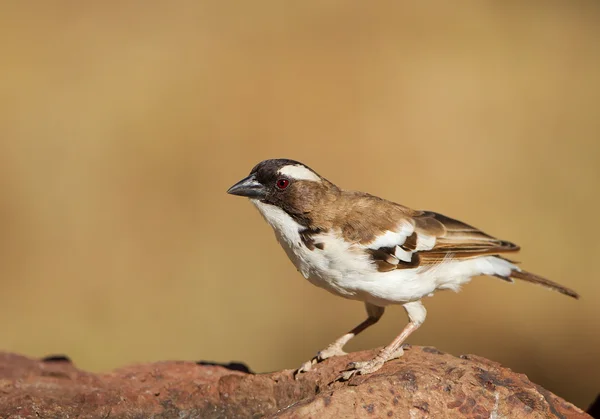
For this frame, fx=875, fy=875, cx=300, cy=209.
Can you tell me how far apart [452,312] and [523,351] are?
1217mm

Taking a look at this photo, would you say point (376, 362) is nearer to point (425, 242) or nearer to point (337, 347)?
point (337, 347)

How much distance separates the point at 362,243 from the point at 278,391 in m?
1.11

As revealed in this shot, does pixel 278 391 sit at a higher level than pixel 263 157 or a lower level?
lower

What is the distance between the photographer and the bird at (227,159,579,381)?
571 cm

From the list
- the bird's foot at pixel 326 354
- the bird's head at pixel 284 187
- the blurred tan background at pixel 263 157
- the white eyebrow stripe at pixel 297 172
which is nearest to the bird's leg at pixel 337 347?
the bird's foot at pixel 326 354

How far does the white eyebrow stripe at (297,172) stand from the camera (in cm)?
598

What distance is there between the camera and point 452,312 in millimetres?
12531

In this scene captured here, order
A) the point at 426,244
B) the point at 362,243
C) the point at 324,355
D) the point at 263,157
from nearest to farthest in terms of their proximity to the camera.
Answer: the point at 362,243, the point at 324,355, the point at 426,244, the point at 263,157

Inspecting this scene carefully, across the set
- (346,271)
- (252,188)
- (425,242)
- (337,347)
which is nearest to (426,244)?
(425,242)

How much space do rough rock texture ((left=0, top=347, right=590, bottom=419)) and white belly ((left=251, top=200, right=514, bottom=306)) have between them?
41 cm

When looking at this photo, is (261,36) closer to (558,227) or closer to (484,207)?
(484,207)

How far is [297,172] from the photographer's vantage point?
601 centimetres

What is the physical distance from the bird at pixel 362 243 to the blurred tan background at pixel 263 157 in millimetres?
5285

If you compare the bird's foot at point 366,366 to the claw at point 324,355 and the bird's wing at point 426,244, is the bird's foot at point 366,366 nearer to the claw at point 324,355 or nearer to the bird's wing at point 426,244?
the claw at point 324,355
